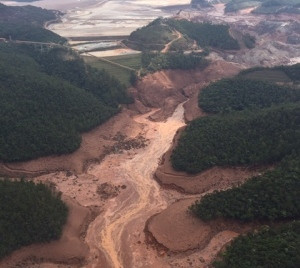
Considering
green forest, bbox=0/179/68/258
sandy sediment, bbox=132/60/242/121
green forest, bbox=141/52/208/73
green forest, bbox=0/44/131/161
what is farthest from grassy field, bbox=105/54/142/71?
green forest, bbox=0/179/68/258

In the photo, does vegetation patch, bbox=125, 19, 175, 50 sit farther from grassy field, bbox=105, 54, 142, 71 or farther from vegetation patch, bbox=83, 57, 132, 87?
vegetation patch, bbox=83, 57, 132, 87

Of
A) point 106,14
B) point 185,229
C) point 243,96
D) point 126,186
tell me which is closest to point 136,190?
point 126,186

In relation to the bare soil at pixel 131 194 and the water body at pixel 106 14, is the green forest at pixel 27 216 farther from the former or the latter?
the water body at pixel 106 14

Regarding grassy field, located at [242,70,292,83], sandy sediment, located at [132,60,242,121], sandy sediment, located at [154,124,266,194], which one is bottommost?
sandy sediment, located at [154,124,266,194]

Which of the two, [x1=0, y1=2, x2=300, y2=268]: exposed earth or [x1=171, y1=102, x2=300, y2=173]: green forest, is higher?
[x1=171, y1=102, x2=300, y2=173]: green forest

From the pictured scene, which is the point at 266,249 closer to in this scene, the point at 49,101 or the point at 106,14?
the point at 49,101

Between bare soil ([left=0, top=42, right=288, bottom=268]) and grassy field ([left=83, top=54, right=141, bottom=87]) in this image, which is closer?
bare soil ([left=0, top=42, right=288, bottom=268])

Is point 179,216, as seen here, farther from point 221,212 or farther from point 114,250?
point 114,250
